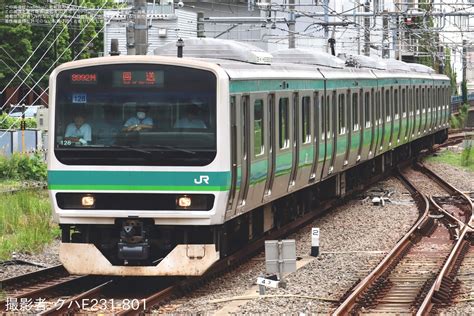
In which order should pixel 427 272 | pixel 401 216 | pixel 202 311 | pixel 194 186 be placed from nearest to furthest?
pixel 202 311, pixel 194 186, pixel 427 272, pixel 401 216

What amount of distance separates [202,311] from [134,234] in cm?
150

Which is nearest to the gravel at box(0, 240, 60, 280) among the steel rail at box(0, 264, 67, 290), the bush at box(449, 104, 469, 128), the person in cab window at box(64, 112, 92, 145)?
the steel rail at box(0, 264, 67, 290)

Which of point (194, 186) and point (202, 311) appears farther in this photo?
point (194, 186)

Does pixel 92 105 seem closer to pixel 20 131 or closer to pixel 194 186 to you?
pixel 194 186

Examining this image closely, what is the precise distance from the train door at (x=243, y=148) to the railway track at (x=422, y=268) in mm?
1651

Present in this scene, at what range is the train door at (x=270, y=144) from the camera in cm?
1480

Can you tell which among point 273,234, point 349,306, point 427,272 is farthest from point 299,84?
point 349,306

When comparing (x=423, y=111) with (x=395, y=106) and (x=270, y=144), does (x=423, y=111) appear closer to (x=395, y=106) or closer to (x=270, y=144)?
(x=395, y=106)

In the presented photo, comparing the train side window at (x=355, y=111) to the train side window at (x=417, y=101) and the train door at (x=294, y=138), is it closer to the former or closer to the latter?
the train door at (x=294, y=138)

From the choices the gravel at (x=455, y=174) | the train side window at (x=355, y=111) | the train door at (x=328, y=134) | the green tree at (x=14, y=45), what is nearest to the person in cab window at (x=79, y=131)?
the train door at (x=328, y=134)

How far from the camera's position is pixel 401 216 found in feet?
68.6

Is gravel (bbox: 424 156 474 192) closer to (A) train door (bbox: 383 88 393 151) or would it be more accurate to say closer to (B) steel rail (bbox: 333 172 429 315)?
(A) train door (bbox: 383 88 393 151)

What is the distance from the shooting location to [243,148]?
1332cm

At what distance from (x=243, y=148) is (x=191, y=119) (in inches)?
42.4
